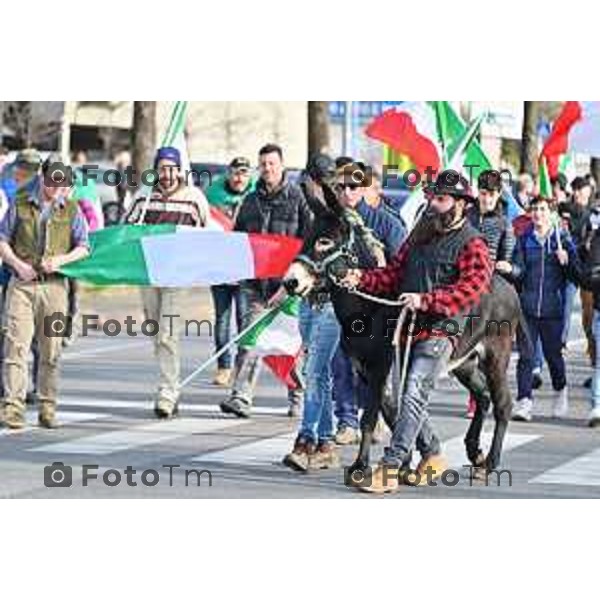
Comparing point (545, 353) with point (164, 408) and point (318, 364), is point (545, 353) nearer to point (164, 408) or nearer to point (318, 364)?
point (164, 408)

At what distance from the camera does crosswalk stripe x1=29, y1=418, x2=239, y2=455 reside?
40.9 feet

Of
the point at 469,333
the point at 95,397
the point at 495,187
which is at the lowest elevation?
the point at 95,397

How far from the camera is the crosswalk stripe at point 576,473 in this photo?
444 inches

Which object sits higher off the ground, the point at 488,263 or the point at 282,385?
the point at 488,263

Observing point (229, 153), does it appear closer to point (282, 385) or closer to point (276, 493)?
point (282, 385)

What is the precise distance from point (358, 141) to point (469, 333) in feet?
88.9

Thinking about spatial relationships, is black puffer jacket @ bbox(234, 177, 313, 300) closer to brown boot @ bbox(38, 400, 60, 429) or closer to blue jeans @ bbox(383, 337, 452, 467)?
brown boot @ bbox(38, 400, 60, 429)

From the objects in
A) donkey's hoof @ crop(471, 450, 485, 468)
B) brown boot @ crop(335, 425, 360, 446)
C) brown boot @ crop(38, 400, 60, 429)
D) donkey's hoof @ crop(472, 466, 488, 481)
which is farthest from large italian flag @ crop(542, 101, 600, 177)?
brown boot @ crop(38, 400, 60, 429)

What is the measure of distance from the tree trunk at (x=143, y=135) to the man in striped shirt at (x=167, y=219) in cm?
1554

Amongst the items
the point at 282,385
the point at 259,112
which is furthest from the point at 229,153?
the point at 282,385

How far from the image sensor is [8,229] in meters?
13.4

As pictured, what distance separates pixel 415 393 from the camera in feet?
34.6

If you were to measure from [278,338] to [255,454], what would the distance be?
122 cm

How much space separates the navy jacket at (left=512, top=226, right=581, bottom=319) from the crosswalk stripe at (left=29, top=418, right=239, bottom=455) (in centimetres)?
263
